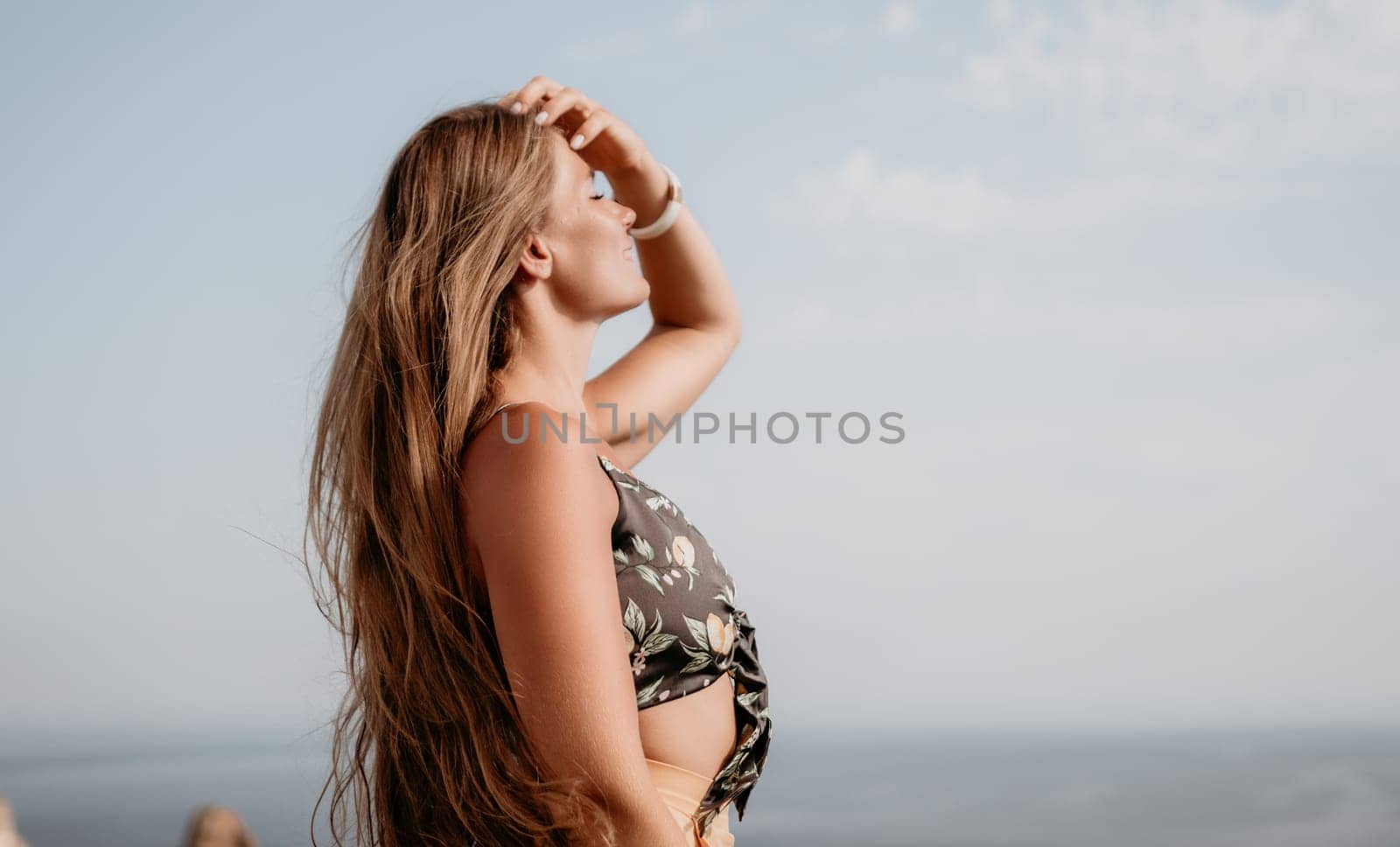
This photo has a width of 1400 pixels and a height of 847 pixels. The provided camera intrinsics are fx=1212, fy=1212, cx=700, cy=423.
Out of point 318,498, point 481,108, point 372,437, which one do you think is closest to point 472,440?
point 372,437

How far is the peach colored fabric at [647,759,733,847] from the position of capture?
1780 mm

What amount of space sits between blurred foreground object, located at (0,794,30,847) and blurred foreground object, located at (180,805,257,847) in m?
0.79

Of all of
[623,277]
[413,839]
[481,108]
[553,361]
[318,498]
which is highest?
[481,108]

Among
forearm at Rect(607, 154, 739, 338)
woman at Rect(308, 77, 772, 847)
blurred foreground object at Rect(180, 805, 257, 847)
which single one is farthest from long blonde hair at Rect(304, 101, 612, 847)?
blurred foreground object at Rect(180, 805, 257, 847)

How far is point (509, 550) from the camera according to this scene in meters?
1.53

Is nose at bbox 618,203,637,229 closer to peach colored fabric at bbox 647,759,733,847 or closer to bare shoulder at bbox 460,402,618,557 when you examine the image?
bare shoulder at bbox 460,402,618,557

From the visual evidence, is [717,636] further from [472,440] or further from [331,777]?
[331,777]

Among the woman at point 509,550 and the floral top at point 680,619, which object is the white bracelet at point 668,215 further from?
the floral top at point 680,619

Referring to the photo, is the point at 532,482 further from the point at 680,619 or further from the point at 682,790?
the point at 682,790

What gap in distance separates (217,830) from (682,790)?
2287 millimetres

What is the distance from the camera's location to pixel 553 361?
→ 1.93 m

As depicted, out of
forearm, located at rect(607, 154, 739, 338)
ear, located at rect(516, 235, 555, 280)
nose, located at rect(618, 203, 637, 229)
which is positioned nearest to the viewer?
ear, located at rect(516, 235, 555, 280)

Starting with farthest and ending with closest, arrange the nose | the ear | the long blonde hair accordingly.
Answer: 1. the nose
2. the ear
3. the long blonde hair

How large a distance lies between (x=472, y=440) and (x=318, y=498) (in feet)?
1.16
